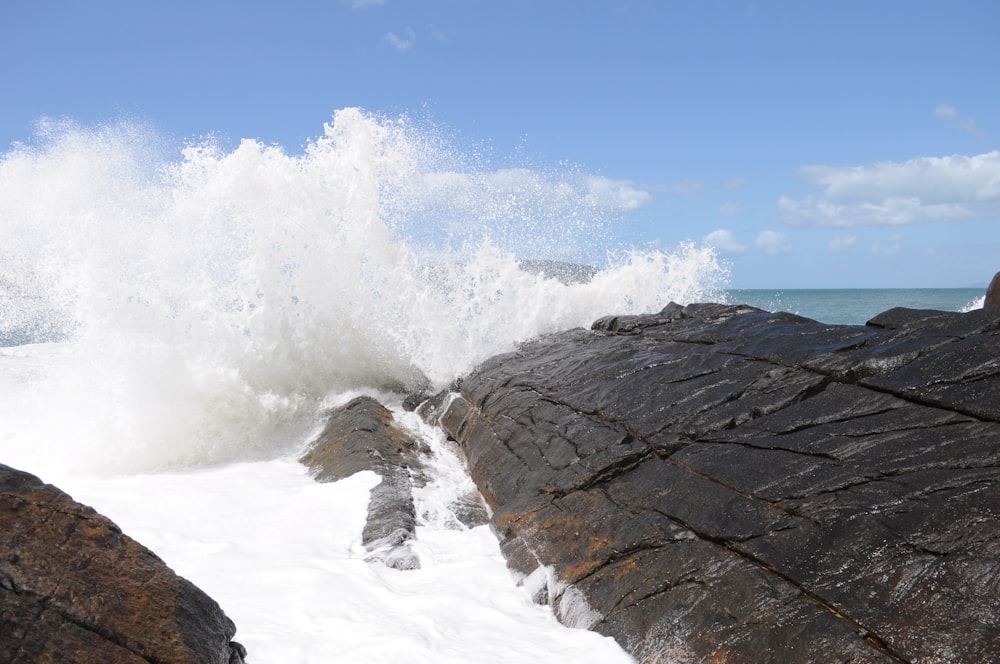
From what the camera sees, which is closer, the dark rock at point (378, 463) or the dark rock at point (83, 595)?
the dark rock at point (83, 595)

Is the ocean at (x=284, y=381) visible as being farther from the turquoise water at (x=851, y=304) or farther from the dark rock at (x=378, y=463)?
the turquoise water at (x=851, y=304)

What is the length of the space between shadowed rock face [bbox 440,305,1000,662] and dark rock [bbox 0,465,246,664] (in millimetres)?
2033

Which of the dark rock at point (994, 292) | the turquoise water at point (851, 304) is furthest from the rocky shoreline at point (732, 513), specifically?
the turquoise water at point (851, 304)

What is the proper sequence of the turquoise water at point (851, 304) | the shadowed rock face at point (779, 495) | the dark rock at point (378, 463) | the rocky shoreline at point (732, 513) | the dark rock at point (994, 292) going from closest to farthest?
the rocky shoreline at point (732, 513)
the shadowed rock face at point (779, 495)
the dark rock at point (378, 463)
the dark rock at point (994, 292)
the turquoise water at point (851, 304)

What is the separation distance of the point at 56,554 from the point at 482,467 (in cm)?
415

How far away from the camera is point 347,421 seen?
26.0ft

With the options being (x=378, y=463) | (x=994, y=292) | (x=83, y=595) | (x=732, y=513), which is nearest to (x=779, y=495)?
(x=732, y=513)

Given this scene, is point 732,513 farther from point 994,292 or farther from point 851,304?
point 851,304

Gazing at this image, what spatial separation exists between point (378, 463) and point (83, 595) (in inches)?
166

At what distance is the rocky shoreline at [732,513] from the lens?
2.53 m

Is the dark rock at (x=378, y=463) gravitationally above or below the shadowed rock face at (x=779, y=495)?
above

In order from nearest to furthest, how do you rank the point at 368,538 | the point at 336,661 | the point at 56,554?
the point at 56,554
the point at 336,661
the point at 368,538

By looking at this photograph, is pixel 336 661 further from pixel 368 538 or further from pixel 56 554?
pixel 368 538

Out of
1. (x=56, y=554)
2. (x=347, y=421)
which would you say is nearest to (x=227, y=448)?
(x=347, y=421)
